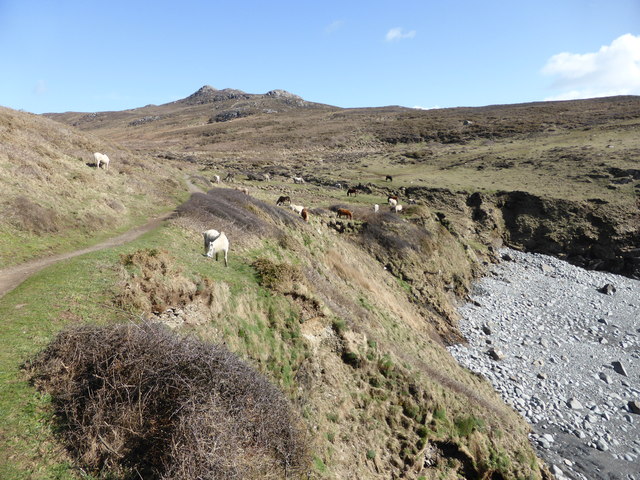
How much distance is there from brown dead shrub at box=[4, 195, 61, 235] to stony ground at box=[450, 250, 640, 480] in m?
23.6

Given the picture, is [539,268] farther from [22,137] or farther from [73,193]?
[22,137]

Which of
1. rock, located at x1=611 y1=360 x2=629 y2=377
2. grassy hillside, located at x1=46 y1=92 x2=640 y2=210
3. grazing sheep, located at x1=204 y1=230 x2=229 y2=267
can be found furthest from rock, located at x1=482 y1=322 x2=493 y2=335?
grassy hillside, located at x1=46 y1=92 x2=640 y2=210

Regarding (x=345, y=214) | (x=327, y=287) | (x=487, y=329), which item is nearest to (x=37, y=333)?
(x=327, y=287)

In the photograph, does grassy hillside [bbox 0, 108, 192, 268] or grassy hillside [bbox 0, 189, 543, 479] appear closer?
grassy hillside [bbox 0, 189, 543, 479]

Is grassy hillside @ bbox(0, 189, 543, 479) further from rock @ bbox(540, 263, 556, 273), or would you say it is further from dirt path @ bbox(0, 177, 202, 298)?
rock @ bbox(540, 263, 556, 273)

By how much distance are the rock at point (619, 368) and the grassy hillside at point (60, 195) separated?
30699mm

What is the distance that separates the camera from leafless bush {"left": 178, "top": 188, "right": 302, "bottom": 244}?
20.0 m

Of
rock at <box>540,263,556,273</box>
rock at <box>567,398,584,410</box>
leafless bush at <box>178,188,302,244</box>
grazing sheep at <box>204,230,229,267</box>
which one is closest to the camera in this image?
grazing sheep at <box>204,230,229,267</box>

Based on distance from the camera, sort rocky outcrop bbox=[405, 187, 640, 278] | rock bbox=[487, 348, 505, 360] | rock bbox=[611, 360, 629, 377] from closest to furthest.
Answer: rock bbox=[611, 360, 629, 377] → rock bbox=[487, 348, 505, 360] → rocky outcrop bbox=[405, 187, 640, 278]

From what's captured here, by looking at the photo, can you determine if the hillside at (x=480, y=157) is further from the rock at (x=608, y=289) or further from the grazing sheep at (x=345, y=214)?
the grazing sheep at (x=345, y=214)

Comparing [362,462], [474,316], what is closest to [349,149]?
[474,316]

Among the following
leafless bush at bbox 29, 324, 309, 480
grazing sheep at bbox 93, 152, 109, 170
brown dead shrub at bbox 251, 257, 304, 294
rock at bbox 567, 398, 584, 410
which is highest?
grazing sheep at bbox 93, 152, 109, 170

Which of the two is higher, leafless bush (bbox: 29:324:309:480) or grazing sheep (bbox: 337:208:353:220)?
leafless bush (bbox: 29:324:309:480)

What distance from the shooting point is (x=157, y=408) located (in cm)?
602
